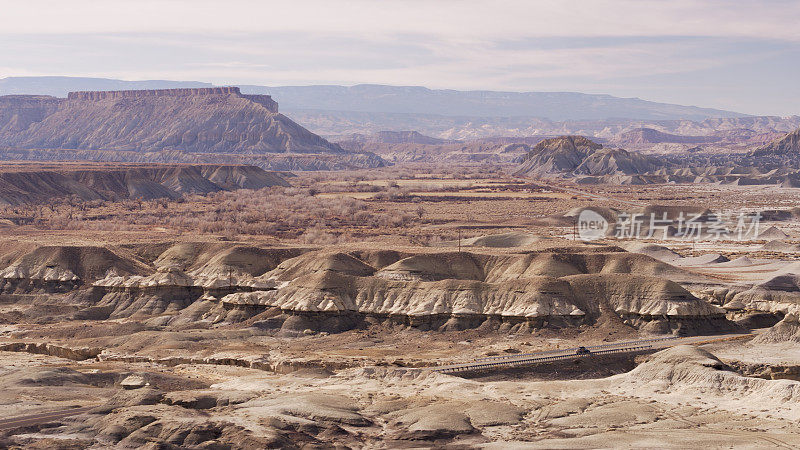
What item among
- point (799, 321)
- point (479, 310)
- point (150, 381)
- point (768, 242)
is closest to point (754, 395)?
point (799, 321)

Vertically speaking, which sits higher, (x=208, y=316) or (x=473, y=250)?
(x=473, y=250)

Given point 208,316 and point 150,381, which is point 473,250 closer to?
point 208,316

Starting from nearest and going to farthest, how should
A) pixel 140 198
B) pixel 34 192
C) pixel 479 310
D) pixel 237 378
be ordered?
pixel 237 378
pixel 479 310
pixel 34 192
pixel 140 198

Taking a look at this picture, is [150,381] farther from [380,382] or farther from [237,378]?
[380,382]

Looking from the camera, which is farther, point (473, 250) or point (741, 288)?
point (473, 250)

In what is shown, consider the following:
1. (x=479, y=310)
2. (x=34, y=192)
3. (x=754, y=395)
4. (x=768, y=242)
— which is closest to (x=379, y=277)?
(x=479, y=310)

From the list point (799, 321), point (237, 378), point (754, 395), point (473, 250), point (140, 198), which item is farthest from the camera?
point (140, 198)
